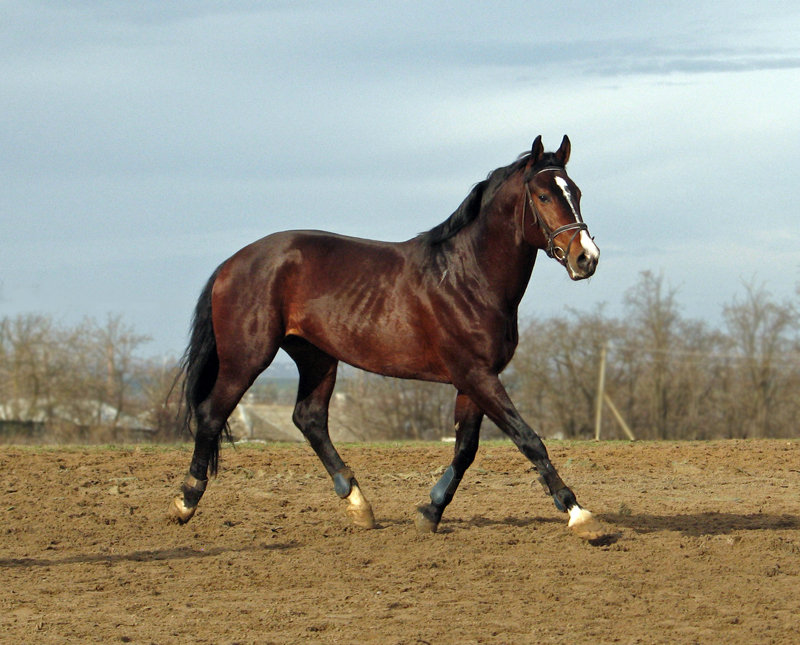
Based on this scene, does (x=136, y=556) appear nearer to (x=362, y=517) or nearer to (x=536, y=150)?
(x=362, y=517)

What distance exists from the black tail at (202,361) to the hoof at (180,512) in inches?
24.4

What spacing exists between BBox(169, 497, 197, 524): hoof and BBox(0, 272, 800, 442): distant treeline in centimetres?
2666

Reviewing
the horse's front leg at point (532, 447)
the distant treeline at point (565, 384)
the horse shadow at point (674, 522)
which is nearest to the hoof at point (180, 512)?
the horse shadow at point (674, 522)

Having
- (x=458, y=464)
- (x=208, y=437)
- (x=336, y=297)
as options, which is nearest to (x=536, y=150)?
(x=336, y=297)

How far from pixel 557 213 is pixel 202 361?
311 cm

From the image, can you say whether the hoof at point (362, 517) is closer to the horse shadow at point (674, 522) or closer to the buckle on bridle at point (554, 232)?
the horse shadow at point (674, 522)

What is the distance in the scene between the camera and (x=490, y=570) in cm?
562

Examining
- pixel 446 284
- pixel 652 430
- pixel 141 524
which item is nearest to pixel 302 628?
pixel 446 284

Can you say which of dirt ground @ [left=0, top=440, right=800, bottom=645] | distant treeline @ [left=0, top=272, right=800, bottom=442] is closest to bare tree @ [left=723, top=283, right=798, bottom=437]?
distant treeline @ [left=0, top=272, right=800, bottom=442]

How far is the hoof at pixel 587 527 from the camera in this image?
604 cm

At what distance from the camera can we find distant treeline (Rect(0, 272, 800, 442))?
36.6 metres

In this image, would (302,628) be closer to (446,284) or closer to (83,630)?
(83,630)

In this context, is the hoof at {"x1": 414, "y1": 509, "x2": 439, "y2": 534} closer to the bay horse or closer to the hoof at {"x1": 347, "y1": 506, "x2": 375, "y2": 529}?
the bay horse

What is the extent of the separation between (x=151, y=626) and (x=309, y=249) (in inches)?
132
